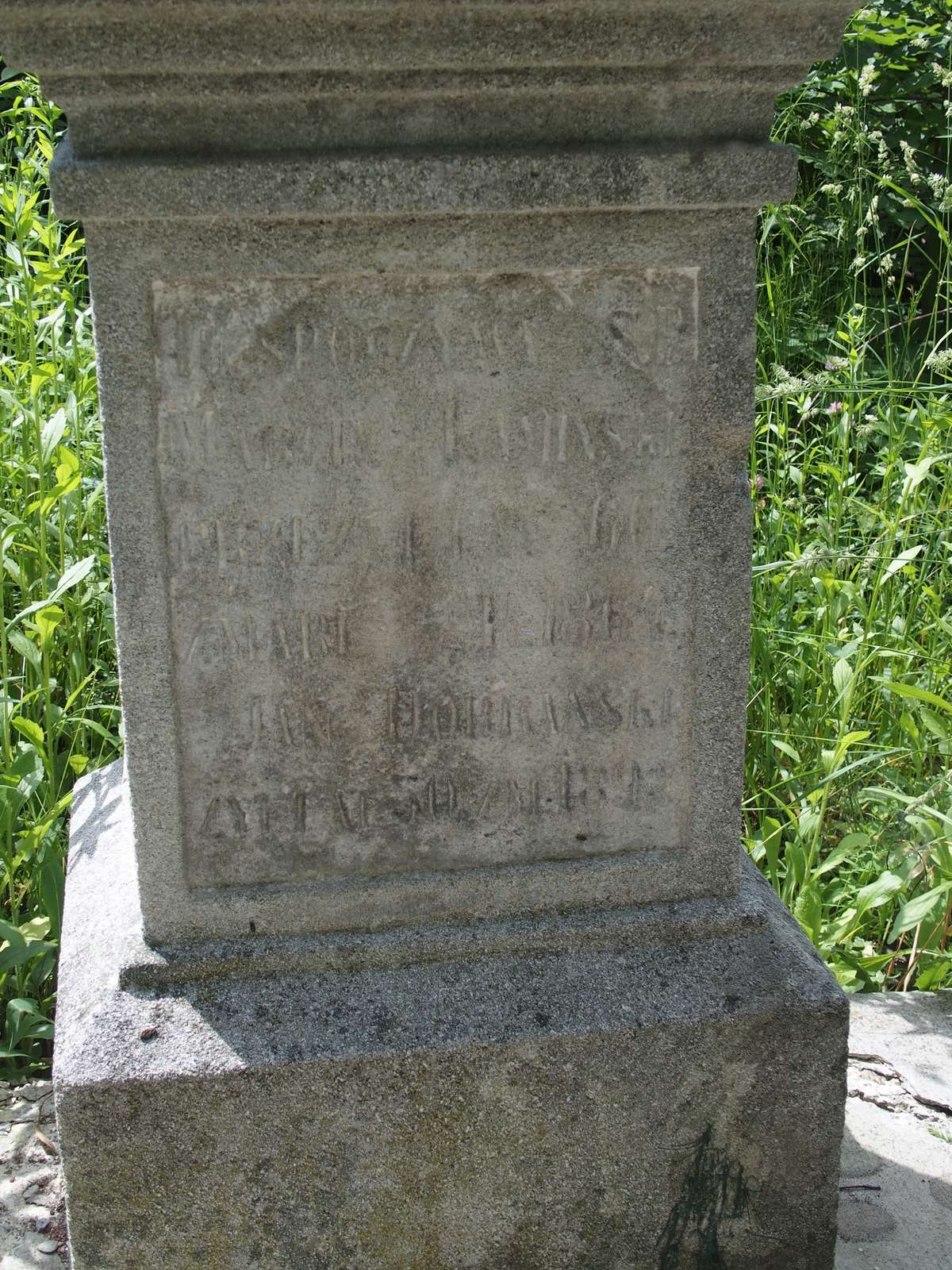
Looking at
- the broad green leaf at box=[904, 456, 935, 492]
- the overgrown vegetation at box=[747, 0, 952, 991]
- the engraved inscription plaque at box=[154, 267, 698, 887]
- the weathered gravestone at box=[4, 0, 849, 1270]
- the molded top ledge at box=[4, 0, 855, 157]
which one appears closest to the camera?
the molded top ledge at box=[4, 0, 855, 157]

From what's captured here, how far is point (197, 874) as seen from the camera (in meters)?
1.84

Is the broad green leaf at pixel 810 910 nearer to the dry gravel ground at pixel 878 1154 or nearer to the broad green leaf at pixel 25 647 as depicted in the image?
the dry gravel ground at pixel 878 1154

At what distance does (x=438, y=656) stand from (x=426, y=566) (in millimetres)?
133

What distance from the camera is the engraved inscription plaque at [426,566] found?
1.64 meters

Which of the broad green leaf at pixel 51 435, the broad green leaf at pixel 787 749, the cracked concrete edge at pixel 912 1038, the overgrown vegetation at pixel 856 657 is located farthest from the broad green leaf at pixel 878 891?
the broad green leaf at pixel 51 435

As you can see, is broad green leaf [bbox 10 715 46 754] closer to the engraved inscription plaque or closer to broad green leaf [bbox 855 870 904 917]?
the engraved inscription plaque

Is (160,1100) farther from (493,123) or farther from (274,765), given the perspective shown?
(493,123)

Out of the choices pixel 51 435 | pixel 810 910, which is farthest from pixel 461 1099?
pixel 51 435

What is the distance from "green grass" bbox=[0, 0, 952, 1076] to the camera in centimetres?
249

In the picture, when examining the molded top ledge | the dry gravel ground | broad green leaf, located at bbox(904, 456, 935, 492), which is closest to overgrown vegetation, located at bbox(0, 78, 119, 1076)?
the dry gravel ground

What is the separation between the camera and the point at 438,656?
1795 mm

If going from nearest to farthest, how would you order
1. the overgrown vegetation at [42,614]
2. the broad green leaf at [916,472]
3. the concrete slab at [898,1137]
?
the concrete slab at [898,1137] < the overgrown vegetation at [42,614] < the broad green leaf at [916,472]

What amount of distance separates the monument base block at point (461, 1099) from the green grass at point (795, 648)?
24.7 inches

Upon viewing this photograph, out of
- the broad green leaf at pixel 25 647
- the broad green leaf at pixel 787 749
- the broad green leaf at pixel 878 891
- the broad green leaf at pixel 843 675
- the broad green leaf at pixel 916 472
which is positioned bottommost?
the broad green leaf at pixel 878 891
